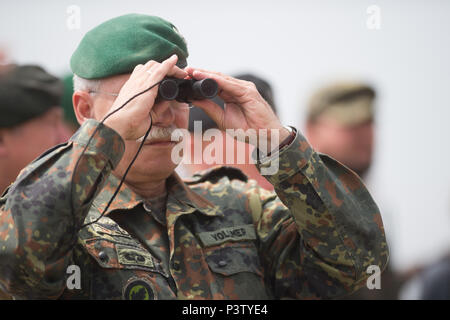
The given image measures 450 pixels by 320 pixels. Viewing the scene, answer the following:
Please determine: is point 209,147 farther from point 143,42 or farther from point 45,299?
point 45,299

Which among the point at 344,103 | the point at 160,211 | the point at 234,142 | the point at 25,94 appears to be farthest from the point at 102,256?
the point at 344,103

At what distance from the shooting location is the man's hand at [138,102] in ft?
8.13

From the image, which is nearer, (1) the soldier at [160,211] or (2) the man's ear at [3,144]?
(1) the soldier at [160,211]

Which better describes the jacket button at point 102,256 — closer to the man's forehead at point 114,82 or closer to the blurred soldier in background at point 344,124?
the man's forehead at point 114,82

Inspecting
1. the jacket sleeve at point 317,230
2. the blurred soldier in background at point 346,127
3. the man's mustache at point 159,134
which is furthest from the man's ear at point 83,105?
the blurred soldier in background at point 346,127

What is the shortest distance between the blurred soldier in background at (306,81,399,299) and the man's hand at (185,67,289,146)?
180 cm

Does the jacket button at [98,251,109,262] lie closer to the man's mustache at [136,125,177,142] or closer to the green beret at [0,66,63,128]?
the man's mustache at [136,125,177,142]

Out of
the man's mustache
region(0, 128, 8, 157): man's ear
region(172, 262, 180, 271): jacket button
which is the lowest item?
region(172, 262, 180, 271): jacket button

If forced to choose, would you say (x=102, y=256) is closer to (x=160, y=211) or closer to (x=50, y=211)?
(x=50, y=211)

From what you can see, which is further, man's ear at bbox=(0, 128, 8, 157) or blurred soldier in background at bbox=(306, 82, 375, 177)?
blurred soldier in background at bbox=(306, 82, 375, 177)

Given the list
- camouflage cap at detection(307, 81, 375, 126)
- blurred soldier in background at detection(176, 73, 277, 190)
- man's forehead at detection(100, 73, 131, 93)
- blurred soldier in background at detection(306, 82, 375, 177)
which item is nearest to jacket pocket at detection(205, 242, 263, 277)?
man's forehead at detection(100, 73, 131, 93)

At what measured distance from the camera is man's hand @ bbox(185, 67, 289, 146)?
2.69 m

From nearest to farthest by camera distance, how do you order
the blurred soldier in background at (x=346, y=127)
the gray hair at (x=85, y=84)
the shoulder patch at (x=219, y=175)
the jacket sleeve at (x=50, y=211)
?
the jacket sleeve at (x=50, y=211) < the gray hair at (x=85, y=84) < the shoulder patch at (x=219, y=175) < the blurred soldier in background at (x=346, y=127)

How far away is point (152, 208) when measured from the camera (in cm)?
290
